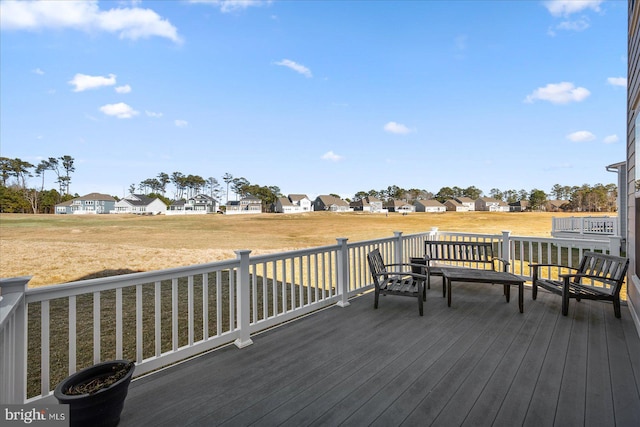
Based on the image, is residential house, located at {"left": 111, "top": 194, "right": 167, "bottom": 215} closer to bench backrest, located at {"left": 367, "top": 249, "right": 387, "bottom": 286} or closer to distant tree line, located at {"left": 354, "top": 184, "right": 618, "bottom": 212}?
distant tree line, located at {"left": 354, "top": 184, "right": 618, "bottom": 212}

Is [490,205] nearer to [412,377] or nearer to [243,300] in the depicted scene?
[412,377]

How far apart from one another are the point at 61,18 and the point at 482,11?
1251 cm

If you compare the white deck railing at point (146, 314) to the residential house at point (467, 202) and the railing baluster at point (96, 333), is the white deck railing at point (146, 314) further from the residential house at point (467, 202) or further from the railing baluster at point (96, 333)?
the residential house at point (467, 202)

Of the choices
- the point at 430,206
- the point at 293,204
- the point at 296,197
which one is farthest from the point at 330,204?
the point at 430,206

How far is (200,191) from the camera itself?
3113 inches

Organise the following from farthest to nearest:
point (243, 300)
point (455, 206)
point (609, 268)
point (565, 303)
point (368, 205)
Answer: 1. point (368, 205)
2. point (455, 206)
3. point (609, 268)
4. point (565, 303)
5. point (243, 300)

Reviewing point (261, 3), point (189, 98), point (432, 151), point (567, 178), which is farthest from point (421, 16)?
point (567, 178)

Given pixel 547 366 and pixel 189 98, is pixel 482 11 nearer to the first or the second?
pixel 547 366

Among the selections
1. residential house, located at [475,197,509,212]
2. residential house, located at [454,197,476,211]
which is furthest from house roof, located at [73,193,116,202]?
residential house, located at [475,197,509,212]

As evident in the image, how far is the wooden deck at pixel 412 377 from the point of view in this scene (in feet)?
6.01

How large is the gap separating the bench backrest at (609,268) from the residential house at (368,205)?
226ft

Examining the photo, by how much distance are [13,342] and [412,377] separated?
2.74m

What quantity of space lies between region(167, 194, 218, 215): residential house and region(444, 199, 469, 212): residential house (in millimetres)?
61814

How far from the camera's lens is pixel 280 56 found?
42.6 ft
